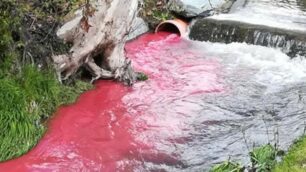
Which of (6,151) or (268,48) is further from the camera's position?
(268,48)

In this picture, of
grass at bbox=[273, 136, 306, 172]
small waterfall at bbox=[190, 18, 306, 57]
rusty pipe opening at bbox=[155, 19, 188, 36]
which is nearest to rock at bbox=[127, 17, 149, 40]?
rusty pipe opening at bbox=[155, 19, 188, 36]

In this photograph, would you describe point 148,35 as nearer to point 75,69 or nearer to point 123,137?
point 75,69

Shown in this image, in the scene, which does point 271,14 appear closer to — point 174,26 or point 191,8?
point 191,8

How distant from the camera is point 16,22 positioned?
7457 millimetres

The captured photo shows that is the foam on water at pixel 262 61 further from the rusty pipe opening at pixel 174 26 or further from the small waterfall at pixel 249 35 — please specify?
the rusty pipe opening at pixel 174 26

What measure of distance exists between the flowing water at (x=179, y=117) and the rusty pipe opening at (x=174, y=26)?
2.28 metres

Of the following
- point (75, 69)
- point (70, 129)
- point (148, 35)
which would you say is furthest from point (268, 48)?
point (70, 129)

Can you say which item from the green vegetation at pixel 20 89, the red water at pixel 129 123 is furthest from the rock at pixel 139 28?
the green vegetation at pixel 20 89

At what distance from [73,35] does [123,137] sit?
219 cm

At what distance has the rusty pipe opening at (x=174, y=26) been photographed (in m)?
14.3

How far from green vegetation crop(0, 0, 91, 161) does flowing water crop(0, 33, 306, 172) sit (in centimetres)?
21

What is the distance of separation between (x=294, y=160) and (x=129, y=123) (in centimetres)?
317

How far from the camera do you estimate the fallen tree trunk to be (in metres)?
8.91

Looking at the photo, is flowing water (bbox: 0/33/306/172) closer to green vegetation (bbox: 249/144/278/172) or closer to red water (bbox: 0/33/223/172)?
red water (bbox: 0/33/223/172)
